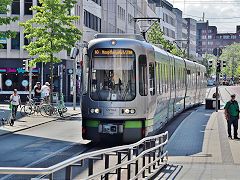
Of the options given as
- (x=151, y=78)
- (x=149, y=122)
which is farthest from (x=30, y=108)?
(x=149, y=122)

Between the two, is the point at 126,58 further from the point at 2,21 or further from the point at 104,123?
the point at 2,21

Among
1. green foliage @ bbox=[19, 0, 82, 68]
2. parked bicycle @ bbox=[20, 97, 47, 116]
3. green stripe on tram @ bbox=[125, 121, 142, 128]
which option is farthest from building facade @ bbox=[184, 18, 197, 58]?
green stripe on tram @ bbox=[125, 121, 142, 128]

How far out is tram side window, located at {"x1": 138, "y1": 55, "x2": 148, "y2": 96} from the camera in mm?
16453

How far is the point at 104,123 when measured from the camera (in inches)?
632

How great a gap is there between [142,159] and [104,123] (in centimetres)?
540

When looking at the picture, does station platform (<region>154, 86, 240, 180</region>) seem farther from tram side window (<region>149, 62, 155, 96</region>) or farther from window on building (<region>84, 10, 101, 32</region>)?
window on building (<region>84, 10, 101, 32</region>)

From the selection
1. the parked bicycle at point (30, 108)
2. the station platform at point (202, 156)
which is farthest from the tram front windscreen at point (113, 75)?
the parked bicycle at point (30, 108)

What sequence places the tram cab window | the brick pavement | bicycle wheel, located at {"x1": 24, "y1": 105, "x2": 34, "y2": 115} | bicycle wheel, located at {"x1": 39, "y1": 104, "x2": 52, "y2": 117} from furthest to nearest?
bicycle wheel, located at {"x1": 24, "y1": 105, "x2": 34, "y2": 115} < bicycle wheel, located at {"x1": 39, "y1": 104, "x2": 52, "y2": 117} < the brick pavement < the tram cab window

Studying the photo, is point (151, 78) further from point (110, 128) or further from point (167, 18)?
point (167, 18)

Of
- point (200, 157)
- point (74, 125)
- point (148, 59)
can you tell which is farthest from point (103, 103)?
point (74, 125)

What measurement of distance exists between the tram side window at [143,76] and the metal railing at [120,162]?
125 inches

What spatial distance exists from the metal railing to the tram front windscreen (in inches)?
122

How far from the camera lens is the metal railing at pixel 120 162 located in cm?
536

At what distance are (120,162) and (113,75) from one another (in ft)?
25.2
